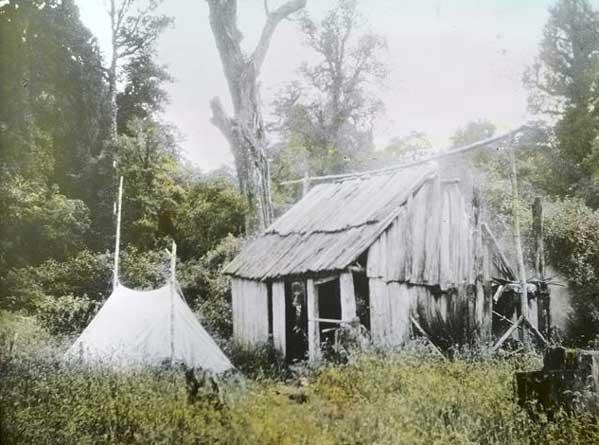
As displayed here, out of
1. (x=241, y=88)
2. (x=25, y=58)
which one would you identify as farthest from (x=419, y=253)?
(x=25, y=58)

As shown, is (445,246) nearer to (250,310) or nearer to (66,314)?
(250,310)

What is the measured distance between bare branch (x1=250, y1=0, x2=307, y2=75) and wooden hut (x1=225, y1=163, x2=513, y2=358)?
2489 millimetres

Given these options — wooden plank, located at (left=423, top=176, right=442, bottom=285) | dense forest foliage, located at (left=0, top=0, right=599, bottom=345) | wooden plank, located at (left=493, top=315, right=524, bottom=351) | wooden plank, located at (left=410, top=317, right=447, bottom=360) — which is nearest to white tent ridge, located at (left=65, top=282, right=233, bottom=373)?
dense forest foliage, located at (left=0, top=0, right=599, bottom=345)

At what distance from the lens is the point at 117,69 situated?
15.8 feet

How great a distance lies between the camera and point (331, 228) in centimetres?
737

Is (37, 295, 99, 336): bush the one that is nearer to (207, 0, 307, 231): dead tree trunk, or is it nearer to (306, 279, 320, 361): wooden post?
(207, 0, 307, 231): dead tree trunk

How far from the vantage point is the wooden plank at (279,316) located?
7.63 meters

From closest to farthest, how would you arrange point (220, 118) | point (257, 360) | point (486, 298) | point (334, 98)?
point (220, 118), point (257, 360), point (486, 298), point (334, 98)

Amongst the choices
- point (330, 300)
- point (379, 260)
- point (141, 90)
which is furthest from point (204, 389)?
point (330, 300)

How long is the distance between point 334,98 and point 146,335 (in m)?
8.49

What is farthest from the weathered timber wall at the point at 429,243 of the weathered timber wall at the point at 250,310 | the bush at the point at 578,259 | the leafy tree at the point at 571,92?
the leafy tree at the point at 571,92

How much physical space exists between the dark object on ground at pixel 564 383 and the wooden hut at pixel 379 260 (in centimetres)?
274

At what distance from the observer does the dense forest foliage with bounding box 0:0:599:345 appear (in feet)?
14.8

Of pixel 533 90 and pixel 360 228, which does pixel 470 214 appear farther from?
pixel 533 90
